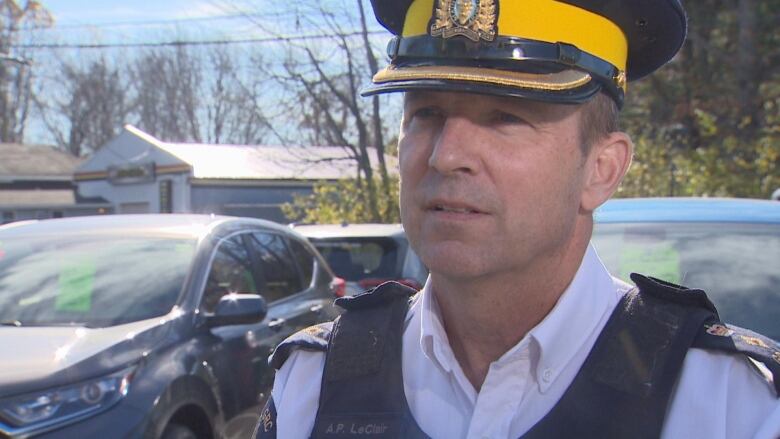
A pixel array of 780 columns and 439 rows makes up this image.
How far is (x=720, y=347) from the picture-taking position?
52.7 inches

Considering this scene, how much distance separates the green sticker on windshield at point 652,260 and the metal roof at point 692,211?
17 centimetres

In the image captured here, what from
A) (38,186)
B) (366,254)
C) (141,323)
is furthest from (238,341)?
(38,186)

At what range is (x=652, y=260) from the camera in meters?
3.47

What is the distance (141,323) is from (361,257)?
10.9 ft

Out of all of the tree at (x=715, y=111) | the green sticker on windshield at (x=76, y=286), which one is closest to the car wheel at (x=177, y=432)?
the green sticker on windshield at (x=76, y=286)

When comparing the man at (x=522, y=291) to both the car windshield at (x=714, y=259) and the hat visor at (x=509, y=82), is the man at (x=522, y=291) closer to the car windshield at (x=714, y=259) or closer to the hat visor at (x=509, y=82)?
the hat visor at (x=509, y=82)

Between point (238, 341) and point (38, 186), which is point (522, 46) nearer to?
point (238, 341)

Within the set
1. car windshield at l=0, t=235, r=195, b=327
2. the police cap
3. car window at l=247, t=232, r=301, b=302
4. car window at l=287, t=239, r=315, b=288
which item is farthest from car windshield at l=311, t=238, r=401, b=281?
the police cap

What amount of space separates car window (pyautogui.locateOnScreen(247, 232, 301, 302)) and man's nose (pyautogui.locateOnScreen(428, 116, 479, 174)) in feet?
11.9

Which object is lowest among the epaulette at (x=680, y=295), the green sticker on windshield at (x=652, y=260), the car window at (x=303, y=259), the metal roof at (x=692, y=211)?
the car window at (x=303, y=259)

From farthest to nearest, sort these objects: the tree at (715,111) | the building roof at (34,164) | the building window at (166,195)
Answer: the building roof at (34,164) → the building window at (166,195) → the tree at (715,111)

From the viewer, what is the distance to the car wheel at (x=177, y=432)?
11.6ft

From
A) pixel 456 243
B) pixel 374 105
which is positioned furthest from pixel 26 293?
pixel 374 105

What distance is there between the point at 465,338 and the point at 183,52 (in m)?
44.6
